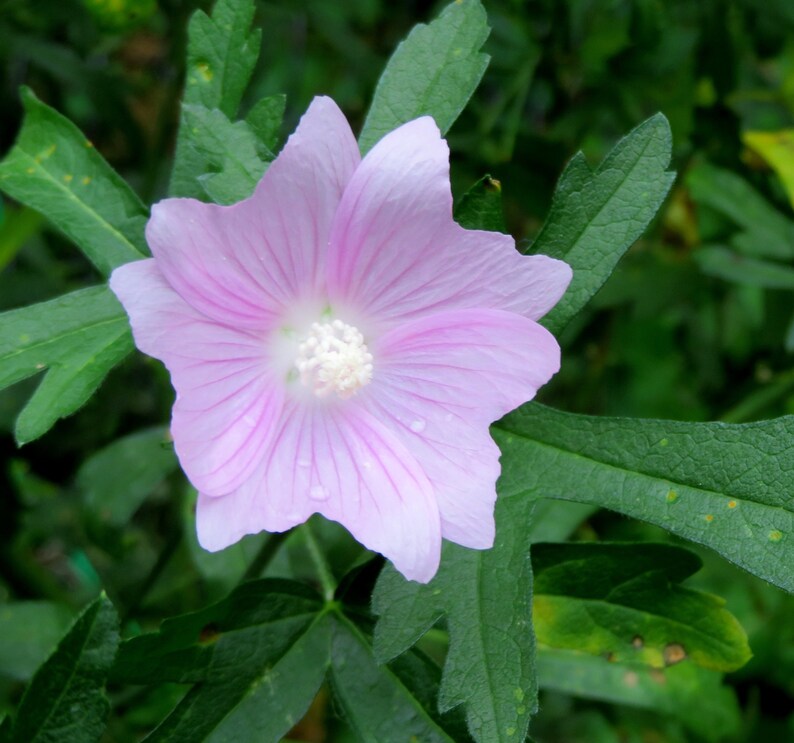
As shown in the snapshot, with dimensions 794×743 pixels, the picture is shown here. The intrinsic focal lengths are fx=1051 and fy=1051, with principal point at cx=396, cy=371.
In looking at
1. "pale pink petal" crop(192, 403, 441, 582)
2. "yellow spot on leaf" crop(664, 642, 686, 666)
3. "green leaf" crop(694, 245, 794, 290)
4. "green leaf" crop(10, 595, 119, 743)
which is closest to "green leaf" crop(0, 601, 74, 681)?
"green leaf" crop(10, 595, 119, 743)

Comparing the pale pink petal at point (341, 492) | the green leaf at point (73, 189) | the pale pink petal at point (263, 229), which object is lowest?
the pale pink petal at point (341, 492)

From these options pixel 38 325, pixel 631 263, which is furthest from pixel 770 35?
pixel 38 325

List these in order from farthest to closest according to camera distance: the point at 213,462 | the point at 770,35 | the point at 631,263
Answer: the point at 631,263, the point at 770,35, the point at 213,462

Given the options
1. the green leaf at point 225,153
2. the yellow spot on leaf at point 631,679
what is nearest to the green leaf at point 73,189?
the green leaf at point 225,153

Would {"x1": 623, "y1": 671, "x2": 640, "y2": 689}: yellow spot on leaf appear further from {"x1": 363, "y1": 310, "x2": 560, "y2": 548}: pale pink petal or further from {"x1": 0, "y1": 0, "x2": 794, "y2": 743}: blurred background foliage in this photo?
{"x1": 363, "y1": 310, "x2": 560, "y2": 548}: pale pink petal

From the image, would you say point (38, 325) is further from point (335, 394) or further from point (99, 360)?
point (335, 394)

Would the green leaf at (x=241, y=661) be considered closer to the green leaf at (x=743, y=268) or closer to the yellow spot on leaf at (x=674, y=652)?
the yellow spot on leaf at (x=674, y=652)
